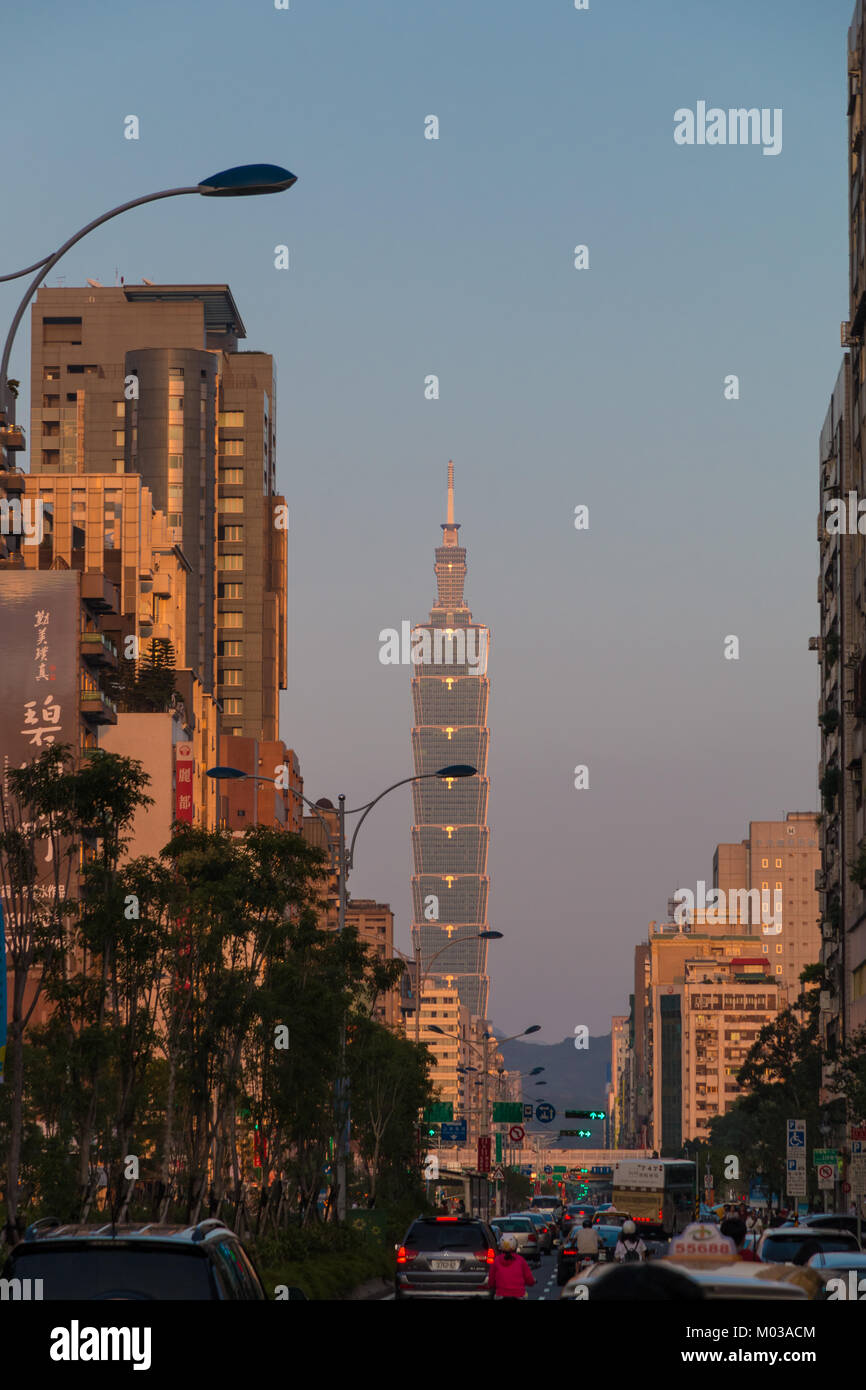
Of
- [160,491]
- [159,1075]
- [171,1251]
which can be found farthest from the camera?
[160,491]

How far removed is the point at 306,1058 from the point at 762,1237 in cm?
2141

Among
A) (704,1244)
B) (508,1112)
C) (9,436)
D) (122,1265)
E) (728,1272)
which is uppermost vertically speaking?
(9,436)

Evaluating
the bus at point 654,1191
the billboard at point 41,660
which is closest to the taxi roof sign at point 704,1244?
the bus at point 654,1191

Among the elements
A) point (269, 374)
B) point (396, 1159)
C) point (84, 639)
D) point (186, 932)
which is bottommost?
point (396, 1159)

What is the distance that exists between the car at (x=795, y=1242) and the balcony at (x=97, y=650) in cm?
7744

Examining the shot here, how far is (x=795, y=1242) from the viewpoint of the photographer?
26.3 m

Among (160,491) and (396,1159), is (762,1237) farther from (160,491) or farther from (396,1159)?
(160,491)

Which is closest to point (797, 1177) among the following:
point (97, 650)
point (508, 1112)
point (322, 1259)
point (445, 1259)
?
point (322, 1259)

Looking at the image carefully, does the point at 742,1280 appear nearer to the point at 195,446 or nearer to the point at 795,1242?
the point at 795,1242

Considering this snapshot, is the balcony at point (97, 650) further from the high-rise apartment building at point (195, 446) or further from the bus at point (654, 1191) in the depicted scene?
the high-rise apartment building at point (195, 446)

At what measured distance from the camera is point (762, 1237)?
2708cm

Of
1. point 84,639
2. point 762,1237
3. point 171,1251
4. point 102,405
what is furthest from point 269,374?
point 171,1251

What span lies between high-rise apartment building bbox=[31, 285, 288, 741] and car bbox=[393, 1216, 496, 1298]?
145 m

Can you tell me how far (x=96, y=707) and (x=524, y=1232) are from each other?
39.9m
